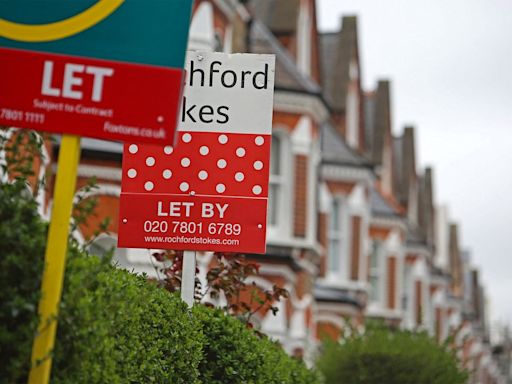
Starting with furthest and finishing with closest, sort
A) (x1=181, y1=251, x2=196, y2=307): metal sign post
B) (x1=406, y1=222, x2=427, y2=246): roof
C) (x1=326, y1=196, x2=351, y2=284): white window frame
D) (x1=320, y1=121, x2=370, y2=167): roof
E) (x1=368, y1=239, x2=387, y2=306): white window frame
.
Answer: (x1=406, y1=222, x2=427, y2=246): roof → (x1=368, y1=239, x2=387, y2=306): white window frame → (x1=326, y1=196, x2=351, y2=284): white window frame → (x1=320, y1=121, x2=370, y2=167): roof → (x1=181, y1=251, x2=196, y2=307): metal sign post

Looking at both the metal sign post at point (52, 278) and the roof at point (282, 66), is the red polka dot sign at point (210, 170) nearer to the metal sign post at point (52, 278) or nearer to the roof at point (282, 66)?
the metal sign post at point (52, 278)

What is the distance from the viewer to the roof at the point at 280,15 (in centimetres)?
2769

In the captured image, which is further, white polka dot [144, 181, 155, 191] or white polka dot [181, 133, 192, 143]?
white polka dot [181, 133, 192, 143]

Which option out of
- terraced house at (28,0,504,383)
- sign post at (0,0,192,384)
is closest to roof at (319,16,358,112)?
terraced house at (28,0,504,383)

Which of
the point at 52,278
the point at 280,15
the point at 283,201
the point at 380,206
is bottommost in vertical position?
the point at 52,278

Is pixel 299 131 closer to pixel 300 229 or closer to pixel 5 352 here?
pixel 300 229

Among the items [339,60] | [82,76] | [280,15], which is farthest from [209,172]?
[339,60]

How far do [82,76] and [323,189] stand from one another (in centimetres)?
2707

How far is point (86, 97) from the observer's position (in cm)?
529

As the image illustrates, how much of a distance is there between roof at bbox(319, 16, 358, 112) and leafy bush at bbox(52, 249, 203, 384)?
26918 millimetres

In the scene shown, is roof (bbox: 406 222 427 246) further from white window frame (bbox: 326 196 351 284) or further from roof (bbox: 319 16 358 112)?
white window frame (bbox: 326 196 351 284)

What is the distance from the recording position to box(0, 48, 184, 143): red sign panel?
5.27 metres

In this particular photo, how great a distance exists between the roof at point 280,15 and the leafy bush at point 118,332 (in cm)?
2006

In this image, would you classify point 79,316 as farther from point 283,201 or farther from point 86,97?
point 283,201
